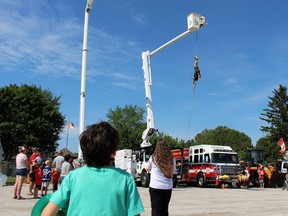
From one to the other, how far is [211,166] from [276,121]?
46653 mm

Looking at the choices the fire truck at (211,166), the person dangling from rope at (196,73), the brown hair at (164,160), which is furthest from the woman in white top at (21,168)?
the fire truck at (211,166)

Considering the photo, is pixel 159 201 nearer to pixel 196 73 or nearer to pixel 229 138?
pixel 196 73

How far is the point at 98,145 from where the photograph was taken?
265 centimetres

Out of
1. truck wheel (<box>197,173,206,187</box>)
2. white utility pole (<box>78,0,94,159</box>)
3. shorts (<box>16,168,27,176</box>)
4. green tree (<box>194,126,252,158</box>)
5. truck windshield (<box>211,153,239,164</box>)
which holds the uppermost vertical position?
green tree (<box>194,126,252,158</box>)

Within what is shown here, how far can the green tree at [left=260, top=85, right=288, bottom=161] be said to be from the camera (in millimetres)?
66125

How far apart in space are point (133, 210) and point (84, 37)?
15299 mm

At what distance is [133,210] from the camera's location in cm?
258

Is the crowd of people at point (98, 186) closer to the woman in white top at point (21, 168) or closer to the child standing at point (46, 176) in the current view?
the woman in white top at point (21, 168)

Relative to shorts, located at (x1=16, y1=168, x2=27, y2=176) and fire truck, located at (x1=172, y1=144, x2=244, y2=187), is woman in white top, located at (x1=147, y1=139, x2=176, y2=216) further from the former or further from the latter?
fire truck, located at (x1=172, y1=144, x2=244, y2=187)

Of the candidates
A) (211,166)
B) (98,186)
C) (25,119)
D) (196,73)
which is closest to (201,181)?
(211,166)

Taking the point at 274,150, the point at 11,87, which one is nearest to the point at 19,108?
the point at 11,87

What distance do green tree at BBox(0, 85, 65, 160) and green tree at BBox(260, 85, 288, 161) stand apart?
39.3m

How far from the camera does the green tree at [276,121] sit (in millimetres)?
66125

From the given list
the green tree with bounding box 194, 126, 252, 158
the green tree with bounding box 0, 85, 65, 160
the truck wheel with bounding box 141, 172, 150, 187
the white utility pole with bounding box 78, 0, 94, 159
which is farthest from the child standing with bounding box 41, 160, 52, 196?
the green tree with bounding box 194, 126, 252, 158
